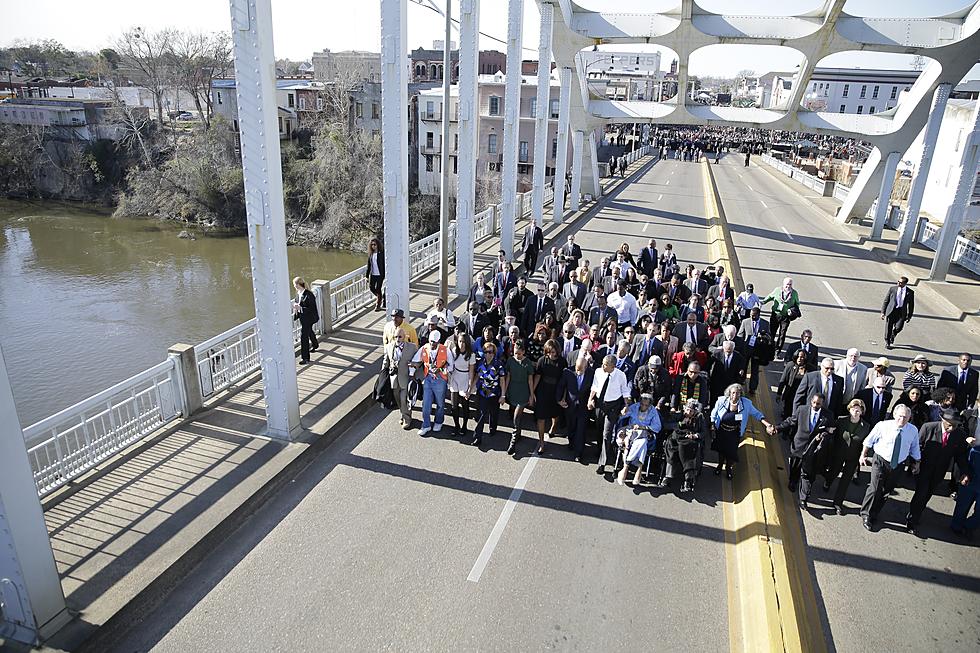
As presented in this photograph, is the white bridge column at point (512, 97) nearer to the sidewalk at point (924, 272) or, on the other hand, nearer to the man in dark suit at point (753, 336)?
the man in dark suit at point (753, 336)

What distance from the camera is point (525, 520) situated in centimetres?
709

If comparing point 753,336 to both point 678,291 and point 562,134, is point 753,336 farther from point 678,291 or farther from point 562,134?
point 562,134

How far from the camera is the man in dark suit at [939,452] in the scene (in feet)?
22.8

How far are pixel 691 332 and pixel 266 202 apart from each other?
6.36m

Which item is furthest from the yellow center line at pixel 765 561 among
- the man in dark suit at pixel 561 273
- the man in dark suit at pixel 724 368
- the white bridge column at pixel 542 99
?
the white bridge column at pixel 542 99

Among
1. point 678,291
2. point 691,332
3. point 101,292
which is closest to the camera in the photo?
point 691,332

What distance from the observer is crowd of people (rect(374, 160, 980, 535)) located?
711cm

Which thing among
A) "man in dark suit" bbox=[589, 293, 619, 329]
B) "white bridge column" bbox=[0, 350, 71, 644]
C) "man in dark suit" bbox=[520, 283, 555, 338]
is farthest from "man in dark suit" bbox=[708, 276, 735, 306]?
"white bridge column" bbox=[0, 350, 71, 644]

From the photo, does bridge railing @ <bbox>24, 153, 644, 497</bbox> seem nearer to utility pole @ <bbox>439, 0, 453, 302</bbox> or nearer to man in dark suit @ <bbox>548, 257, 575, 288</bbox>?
utility pole @ <bbox>439, 0, 453, 302</bbox>

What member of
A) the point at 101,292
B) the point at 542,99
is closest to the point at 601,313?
the point at 542,99

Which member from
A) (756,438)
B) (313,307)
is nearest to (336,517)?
(313,307)

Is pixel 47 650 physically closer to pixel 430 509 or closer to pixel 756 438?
pixel 430 509

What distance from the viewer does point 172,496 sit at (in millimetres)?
6953

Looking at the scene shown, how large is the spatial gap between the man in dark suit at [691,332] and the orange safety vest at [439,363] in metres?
3.61
